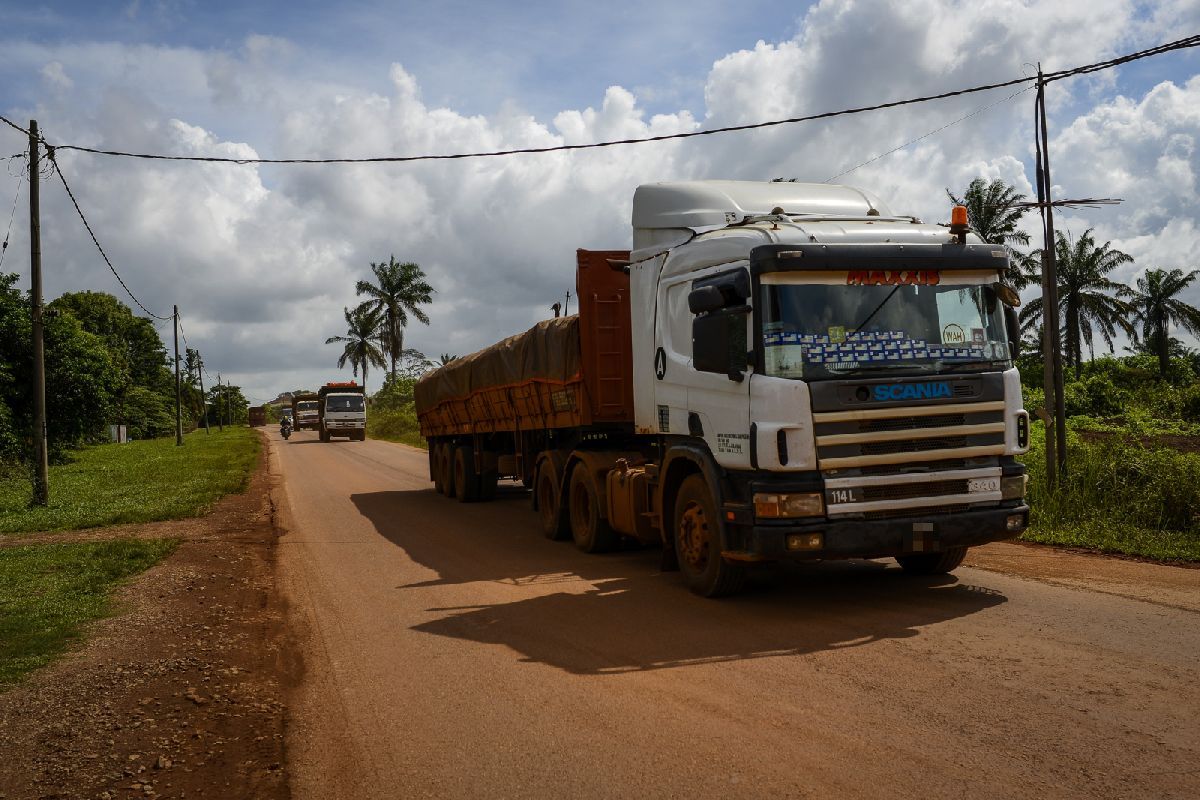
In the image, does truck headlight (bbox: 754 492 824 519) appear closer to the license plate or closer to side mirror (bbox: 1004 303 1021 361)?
the license plate

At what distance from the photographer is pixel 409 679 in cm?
599

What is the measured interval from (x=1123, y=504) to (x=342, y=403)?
Answer: 42536mm

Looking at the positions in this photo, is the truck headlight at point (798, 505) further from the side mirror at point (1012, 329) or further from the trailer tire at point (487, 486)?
the trailer tire at point (487, 486)

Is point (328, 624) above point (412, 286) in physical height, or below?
below

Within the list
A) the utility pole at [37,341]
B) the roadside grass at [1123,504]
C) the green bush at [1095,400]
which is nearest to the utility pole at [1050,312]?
the roadside grass at [1123,504]

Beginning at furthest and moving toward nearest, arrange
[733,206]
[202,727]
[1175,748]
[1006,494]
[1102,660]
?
[733,206], [1006,494], [1102,660], [202,727], [1175,748]

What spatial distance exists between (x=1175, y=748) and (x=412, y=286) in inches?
2447

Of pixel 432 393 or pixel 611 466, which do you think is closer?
pixel 611 466

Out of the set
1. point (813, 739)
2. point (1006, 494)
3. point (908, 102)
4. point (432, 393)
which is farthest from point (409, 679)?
point (432, 393)

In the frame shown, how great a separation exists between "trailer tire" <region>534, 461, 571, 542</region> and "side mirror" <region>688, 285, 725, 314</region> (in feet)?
15.5

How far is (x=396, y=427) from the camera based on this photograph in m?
55.2

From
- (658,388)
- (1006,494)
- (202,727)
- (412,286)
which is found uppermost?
(412,286)

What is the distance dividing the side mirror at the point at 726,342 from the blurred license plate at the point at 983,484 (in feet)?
6.22

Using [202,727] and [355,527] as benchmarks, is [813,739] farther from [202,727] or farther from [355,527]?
[355,527]
